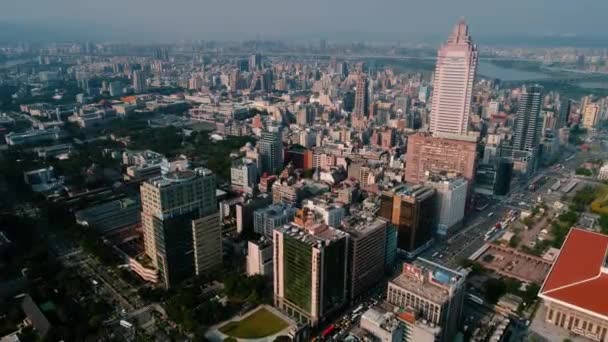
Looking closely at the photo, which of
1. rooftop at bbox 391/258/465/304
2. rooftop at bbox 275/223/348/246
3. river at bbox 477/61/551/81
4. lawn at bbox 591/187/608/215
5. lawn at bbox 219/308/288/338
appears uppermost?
river at bbox 477/61/551/81

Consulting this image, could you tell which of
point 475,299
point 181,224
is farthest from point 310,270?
point 475,299

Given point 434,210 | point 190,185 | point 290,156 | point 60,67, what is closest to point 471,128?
point 290,156

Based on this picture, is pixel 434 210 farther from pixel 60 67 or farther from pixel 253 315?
pixel 60 67

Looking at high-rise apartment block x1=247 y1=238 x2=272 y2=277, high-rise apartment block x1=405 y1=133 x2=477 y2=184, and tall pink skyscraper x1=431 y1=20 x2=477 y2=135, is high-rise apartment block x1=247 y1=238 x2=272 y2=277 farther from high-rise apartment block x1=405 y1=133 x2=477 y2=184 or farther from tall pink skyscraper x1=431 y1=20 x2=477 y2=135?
tall pink skyscraper x1=431 y1=20 x2=477 y2=135

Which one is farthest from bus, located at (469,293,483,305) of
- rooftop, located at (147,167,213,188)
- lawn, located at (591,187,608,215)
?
lawn, located at (591,187,608,215)

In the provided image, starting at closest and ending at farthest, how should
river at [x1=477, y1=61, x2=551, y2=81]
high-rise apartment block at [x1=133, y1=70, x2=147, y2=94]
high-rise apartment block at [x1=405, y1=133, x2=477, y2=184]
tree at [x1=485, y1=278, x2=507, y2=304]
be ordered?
tree at [x1=485, y1=278, x2=507, y2=304], high-rise apartment block at [x1=405, y1=133, x2=477, y2=184], high-rise apartment block at [x1=133, y1=70, x2=147, y2=94], river at [x1=477, y1=61, x2=551, y2=81]

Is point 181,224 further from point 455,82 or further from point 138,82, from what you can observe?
point 138,82

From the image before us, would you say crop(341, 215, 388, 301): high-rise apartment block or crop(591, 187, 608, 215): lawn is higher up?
crop(341, 215, 388, 301): high-rise apartment block
